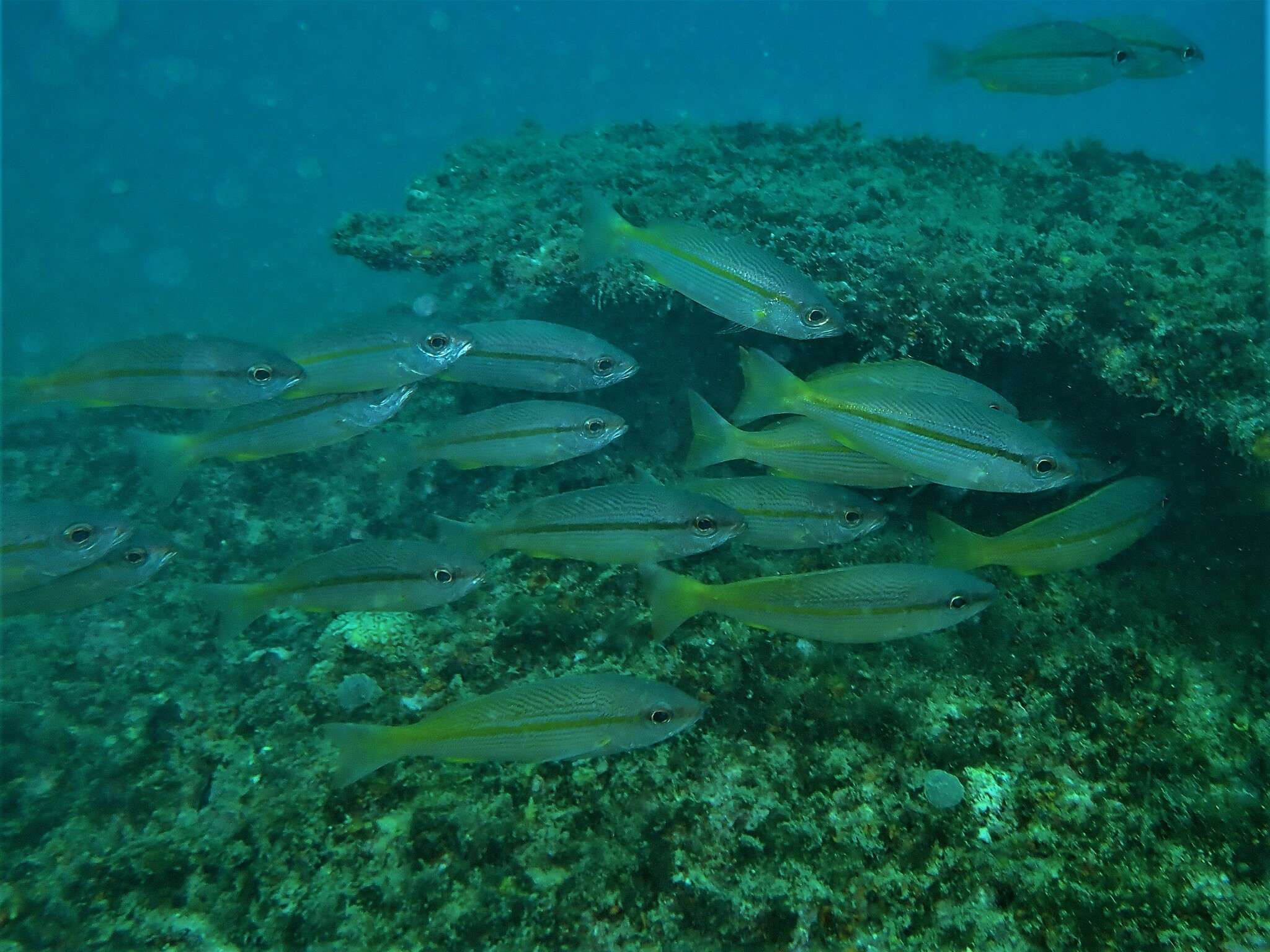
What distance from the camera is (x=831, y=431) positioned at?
3.55m

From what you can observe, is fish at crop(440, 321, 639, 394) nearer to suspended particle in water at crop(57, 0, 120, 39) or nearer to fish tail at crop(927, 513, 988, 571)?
fish tail at crop(927, 513, 988, 571)

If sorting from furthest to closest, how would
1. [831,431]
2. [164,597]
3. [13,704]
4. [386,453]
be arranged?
[164,597], [386,453], [13,704], [831,431]

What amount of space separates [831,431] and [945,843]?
2034mm

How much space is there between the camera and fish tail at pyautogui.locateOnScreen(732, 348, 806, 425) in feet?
11.7

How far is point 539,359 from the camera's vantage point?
14.8 ft

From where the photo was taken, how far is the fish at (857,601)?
10.2 feet

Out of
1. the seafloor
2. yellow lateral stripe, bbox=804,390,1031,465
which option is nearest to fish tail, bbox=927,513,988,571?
the seafloor

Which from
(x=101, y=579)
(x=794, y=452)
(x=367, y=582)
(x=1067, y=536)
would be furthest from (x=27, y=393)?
(x=1067, y=536)

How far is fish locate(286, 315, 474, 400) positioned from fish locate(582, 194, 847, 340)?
149 centimetres

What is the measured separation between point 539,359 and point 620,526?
1.52 meters

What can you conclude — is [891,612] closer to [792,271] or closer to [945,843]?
[945,843]

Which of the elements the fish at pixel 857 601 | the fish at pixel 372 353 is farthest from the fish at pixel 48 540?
the fish at pixel 857 601

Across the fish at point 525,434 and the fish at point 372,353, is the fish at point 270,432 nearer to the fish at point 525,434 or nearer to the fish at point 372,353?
the fish at point 372,353

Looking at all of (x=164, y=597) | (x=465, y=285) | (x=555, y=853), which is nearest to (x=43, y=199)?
(x=465, y=285)
